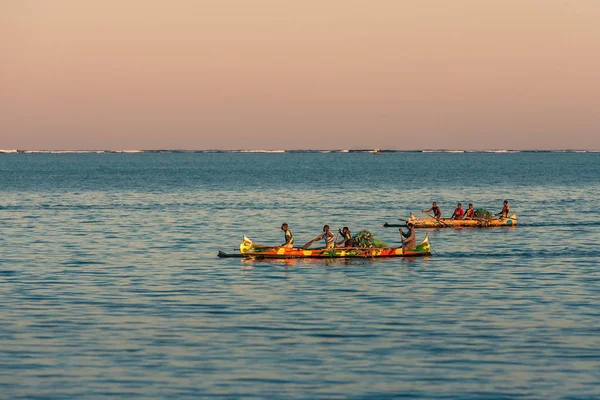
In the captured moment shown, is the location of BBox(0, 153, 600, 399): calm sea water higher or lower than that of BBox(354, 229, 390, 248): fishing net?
lower

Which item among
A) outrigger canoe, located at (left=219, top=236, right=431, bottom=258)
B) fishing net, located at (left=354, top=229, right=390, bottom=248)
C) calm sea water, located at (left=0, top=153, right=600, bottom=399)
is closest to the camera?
calm sea water, located at (left=0, top=153, right=600, bottom=399)

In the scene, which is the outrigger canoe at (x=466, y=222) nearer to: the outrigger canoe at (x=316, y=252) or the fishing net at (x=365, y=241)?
the outrigger canoe at (x=316, y=252)

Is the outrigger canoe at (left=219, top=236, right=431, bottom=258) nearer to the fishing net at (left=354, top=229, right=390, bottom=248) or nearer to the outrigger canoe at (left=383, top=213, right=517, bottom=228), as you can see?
the fishing net at (left=354, top=229, right=390, bottom=248)

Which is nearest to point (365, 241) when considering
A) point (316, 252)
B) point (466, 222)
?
point (316, 252)

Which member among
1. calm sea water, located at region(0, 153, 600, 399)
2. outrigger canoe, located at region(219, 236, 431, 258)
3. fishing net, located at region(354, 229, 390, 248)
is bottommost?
calm sea water, located at region(0, 153, 600, 399)

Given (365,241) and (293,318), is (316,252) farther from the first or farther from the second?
(293,318)

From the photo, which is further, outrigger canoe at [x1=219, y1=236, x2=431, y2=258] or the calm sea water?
outrigger canoe at [x1=219, y1=236, x2=431, y2=258]

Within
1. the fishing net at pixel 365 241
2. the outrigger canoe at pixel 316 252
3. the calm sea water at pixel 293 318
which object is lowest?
the calm sea water at pixel 293 318

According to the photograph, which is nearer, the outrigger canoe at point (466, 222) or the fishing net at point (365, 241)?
the fishing net at point (365, 241)

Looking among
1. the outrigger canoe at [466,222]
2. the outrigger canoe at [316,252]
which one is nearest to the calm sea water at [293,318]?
the outrigger canoe at [316,252]

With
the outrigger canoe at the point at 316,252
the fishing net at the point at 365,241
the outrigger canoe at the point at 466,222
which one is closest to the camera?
the outrigger canoe at the point at 316,252

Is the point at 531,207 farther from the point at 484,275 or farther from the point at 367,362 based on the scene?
the point at 367,362

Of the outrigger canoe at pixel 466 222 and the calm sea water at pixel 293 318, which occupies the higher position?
the outrigger canoe at pixel 466 222

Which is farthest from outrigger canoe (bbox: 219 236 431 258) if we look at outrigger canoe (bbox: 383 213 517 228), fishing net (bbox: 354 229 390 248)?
outrigger canoe (bbox: 383 213 517 228)
